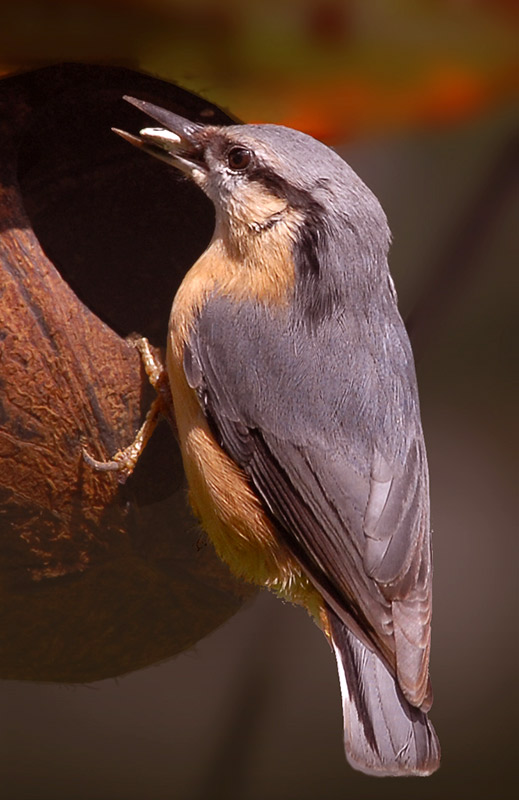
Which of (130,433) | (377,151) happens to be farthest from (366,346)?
(377,151)

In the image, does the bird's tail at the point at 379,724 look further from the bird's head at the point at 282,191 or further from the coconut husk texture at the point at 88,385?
the bird's head at the point at 282,191

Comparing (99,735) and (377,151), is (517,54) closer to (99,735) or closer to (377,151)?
(377,151)

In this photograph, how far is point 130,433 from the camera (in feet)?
9.17

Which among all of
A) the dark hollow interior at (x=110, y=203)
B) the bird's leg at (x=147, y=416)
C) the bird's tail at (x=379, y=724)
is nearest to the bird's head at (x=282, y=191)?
the dark hollow interior at (x=110, y=203)

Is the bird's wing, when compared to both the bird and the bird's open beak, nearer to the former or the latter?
the bird

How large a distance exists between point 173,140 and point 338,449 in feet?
2.64

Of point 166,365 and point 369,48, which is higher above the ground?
point 369,48

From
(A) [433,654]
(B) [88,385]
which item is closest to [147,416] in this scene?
(B) [88,385]

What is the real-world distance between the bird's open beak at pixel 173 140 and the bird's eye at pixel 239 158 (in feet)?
0.26

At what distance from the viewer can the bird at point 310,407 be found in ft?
8.37

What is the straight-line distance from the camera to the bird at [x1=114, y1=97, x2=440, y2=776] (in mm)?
2551

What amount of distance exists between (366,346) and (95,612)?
0.90 meters

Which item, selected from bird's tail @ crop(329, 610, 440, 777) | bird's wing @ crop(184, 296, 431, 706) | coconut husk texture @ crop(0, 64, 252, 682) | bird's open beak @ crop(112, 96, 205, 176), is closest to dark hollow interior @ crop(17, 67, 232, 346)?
coconut husk texture @ crop(0, 64, 252, 682)

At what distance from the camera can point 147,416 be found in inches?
110
